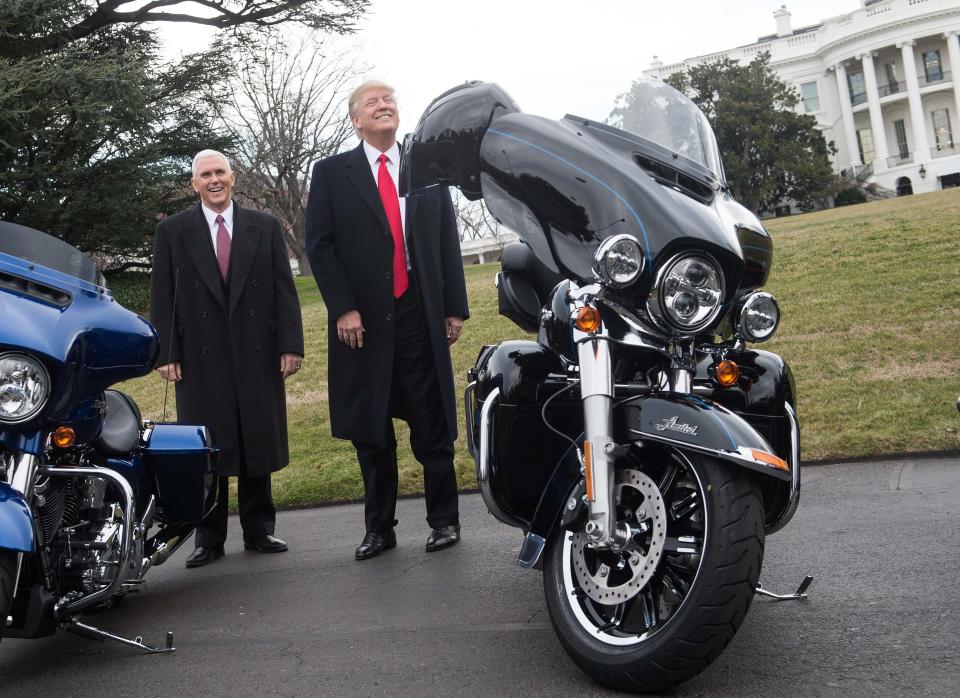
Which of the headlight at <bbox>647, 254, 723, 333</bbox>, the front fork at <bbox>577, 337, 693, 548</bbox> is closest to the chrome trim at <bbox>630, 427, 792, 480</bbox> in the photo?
the front fork at <bbox>577, 337, 693, 548</bbox>

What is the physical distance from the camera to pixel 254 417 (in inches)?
222

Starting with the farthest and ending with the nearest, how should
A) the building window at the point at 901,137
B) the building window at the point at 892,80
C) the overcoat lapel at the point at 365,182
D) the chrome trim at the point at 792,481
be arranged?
the building window at the point at 892,80, the building window at the point at 901,137, the overcoat lapel at the point at 365,182, the chrome trim at the point at 792,481

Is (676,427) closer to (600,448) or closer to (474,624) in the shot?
(600,448)

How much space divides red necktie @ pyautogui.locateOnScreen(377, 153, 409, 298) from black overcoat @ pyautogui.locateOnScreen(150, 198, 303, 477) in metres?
0.74

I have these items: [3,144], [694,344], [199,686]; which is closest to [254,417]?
[199,686]

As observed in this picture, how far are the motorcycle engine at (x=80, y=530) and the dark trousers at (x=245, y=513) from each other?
1798 mm

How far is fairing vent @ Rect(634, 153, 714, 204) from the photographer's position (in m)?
3.39

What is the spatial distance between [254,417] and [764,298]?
3.10 meters

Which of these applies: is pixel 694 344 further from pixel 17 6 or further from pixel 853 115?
pixel 853 115

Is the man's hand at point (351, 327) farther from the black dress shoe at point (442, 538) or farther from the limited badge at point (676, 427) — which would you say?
the limited badge at point (676, 427)

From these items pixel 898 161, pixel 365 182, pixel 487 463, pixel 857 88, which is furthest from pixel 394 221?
pixel 857 88

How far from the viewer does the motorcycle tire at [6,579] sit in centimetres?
323

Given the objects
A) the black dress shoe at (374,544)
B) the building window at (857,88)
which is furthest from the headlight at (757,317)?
the building window at (857,88)

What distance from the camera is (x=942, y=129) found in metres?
72.5
